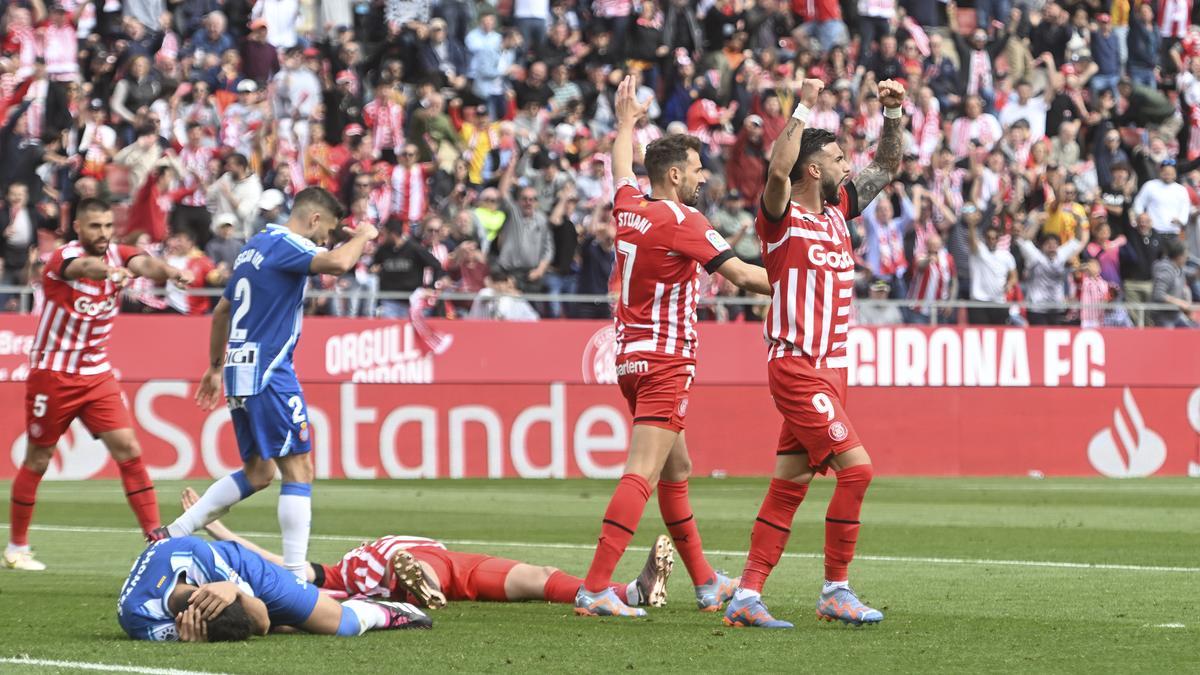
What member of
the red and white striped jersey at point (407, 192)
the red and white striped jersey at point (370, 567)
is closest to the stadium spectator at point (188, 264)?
the red and white striped jersey at point (407, 192)

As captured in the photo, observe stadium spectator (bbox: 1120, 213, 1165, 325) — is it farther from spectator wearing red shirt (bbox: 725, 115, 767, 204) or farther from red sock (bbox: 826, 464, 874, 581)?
red sock (bbox: 826, 464, 874, 581)

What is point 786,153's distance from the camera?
8.10 metres

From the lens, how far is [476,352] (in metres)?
22.7

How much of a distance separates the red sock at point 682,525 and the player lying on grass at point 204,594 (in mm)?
2174

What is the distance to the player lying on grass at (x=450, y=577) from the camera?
29.9 ft

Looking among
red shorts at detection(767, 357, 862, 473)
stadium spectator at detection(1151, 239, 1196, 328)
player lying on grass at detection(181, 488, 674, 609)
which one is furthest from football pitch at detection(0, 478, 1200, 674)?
stadium spectator at detection(1151, 239, 1196, 328)

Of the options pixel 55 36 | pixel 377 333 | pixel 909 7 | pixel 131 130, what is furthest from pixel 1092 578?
pixel 909 7

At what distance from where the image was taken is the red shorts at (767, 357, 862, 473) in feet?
27.4

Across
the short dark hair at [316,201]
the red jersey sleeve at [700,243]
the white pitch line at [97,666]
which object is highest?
the short dark hair at [316,201]

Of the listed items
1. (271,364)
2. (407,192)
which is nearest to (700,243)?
(271,364)

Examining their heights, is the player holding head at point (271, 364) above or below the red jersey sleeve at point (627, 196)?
below

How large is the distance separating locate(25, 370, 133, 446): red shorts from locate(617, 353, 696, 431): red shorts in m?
4.41

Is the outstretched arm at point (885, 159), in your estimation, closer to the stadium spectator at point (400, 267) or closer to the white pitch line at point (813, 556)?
the white pitch line at point (813, 556)

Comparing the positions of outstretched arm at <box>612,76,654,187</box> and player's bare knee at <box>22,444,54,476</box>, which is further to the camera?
player's bare knee at <box>22,444,54,476</box>
